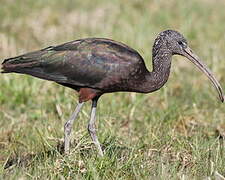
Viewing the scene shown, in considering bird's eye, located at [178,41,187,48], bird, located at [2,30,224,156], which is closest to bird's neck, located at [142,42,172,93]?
bird, located at [2,30,224,156]

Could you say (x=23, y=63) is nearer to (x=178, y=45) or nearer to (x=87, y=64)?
(x=87, y=64)

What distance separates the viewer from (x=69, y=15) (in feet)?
41.9

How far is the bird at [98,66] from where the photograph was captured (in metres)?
6.54

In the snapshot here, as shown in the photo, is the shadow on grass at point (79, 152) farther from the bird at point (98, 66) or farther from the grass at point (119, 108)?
the bird at point (98, 66)

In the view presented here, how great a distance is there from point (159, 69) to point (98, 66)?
0.72 m

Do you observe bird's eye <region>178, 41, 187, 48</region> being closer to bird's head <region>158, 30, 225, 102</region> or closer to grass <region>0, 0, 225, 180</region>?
bird's head <region>158, 30, 225, 102</region>

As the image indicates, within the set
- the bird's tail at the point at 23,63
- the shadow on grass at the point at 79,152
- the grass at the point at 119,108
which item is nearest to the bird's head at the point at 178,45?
the grass at the point at 119,108

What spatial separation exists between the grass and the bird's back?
69cm

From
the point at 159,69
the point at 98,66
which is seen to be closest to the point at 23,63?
the point at 98,66

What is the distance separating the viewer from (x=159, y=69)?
6.80 m

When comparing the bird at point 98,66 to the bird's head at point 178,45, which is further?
the bird's head at point 178,45

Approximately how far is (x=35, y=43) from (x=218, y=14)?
4.58m

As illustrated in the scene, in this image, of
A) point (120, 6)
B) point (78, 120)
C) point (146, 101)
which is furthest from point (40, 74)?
point (120, 6)

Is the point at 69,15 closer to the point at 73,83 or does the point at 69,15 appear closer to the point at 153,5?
the point at 153,5
